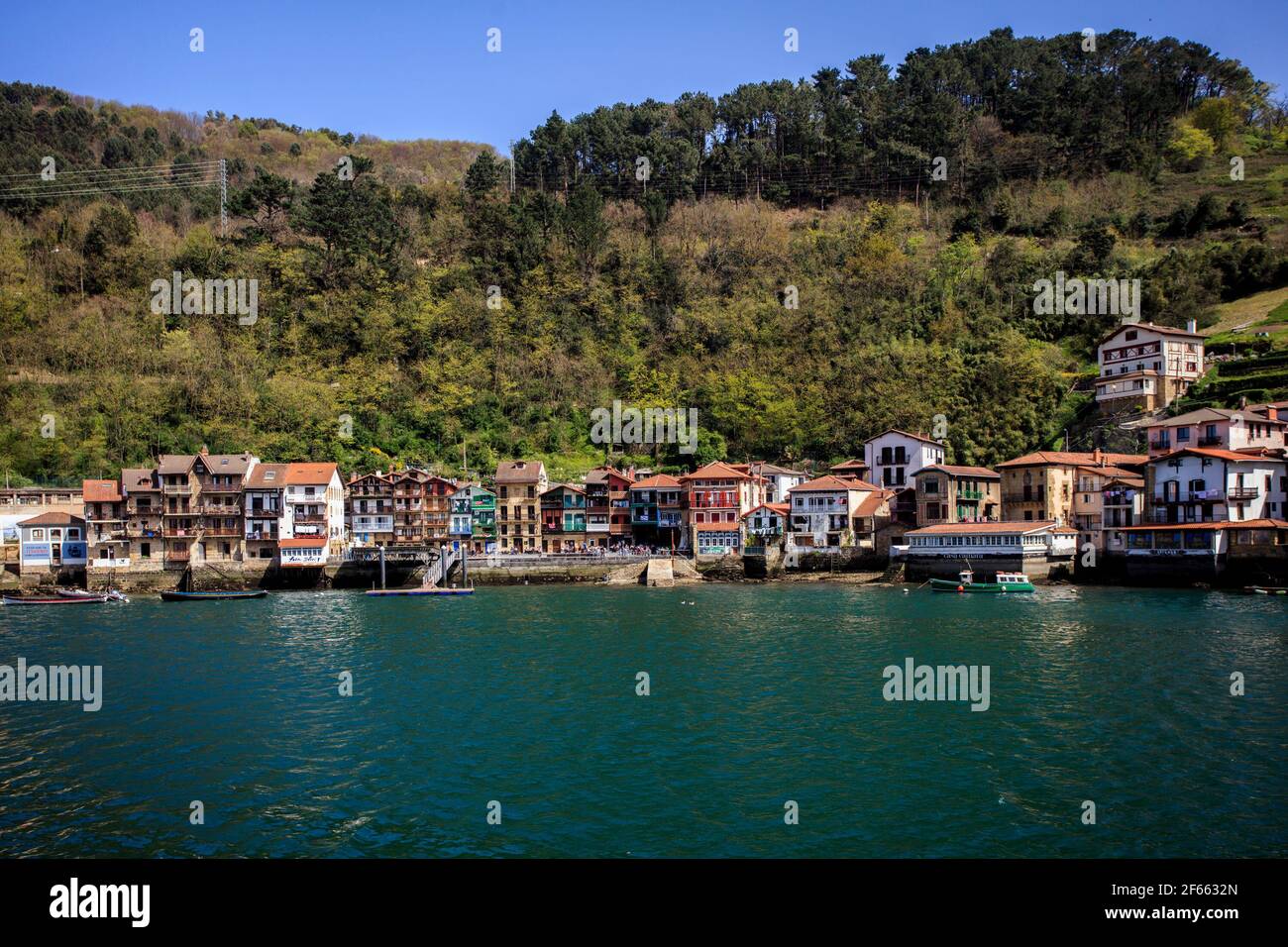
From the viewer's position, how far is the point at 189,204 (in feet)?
359

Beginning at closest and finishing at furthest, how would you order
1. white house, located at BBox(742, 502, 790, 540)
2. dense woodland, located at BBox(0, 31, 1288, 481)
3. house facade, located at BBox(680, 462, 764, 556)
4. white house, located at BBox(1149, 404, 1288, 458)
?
white house, located at BBox(1149, 404, 1288, 458) < white house, located at BBox(742, 502, 790, 540) < house facade, located at BBox(680, 462, 764, 556) < dense woodland, located at BBox(0, 31, 1288, 481)

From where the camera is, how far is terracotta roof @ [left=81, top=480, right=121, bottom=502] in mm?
69188

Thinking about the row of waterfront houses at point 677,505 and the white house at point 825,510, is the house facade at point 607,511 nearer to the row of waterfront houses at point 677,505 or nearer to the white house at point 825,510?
the row of waterfront houses at point 677,505

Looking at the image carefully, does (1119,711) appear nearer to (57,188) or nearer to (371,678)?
(371,678)

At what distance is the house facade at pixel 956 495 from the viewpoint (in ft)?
223

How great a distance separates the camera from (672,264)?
344ft

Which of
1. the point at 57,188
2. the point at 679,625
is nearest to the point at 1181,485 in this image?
the point at 679,625

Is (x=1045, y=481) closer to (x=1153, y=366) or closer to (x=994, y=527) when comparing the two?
(x=994, y=527)

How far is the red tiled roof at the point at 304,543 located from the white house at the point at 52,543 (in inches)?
609

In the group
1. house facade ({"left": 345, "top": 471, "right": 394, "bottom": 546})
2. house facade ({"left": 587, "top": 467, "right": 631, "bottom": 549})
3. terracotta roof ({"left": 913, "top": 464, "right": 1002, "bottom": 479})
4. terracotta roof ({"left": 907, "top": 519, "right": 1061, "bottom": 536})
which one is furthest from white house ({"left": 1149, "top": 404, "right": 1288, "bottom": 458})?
house facade ({"left": 345, "top": 471, "right": 394, "bottom": 546})

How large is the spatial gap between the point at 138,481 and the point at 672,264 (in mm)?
60995

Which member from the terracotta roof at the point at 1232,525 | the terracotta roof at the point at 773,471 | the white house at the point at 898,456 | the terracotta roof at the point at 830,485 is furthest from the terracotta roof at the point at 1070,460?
the terracotta roof at the point at 773,471

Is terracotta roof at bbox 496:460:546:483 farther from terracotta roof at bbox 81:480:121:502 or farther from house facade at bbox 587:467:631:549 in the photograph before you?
terracotta roof at bbox 81:480:121:502

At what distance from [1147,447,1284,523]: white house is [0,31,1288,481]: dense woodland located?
57.2 ft
